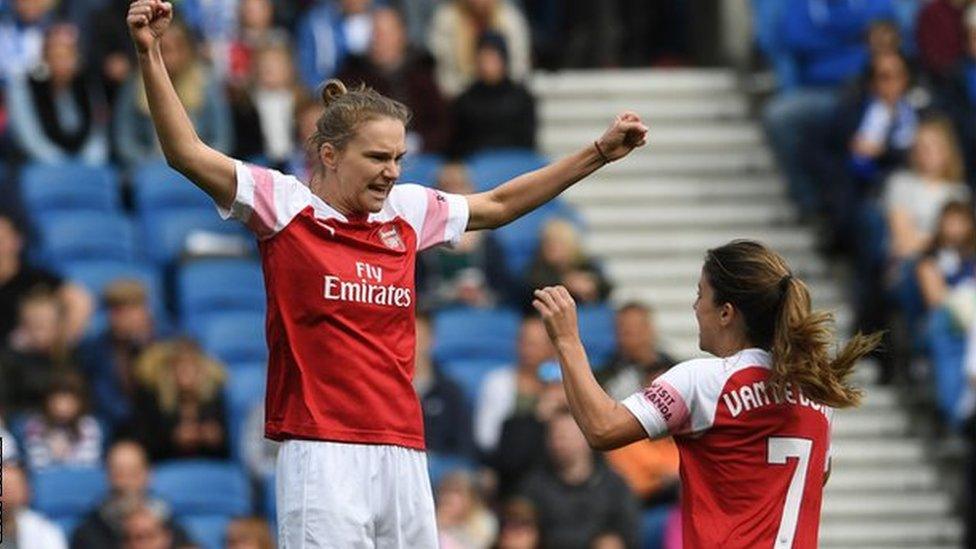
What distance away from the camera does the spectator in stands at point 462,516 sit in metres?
12.2

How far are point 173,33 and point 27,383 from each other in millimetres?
2580

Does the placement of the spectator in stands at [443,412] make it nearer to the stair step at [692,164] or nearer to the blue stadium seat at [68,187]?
the blue stadium seat at [68,187]

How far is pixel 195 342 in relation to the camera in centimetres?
1291

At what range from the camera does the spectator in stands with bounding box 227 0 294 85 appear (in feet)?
50.9

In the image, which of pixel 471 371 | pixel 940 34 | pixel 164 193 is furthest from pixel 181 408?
pixel 940 34

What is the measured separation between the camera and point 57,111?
14523 millimetres

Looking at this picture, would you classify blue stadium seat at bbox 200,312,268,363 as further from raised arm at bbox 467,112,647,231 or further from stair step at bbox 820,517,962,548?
raised arm at bbox 467,112,647,231

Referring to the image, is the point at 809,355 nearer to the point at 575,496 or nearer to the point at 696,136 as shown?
the point at 575,496

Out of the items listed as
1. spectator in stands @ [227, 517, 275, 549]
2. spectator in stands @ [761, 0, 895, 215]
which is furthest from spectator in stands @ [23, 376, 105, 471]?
spectator in stands @ [761, 0, 895, 215]

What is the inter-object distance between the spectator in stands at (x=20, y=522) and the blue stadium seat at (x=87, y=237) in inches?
103

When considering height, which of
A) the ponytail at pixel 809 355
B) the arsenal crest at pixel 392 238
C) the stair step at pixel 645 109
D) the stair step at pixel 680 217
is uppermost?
the stair step at pixel 645 109

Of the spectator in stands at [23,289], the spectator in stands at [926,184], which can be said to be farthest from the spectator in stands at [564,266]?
the spectator in stands at [23,289]

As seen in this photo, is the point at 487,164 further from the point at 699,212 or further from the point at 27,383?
the point at 27,383

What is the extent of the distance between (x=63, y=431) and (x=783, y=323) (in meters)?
6.29
